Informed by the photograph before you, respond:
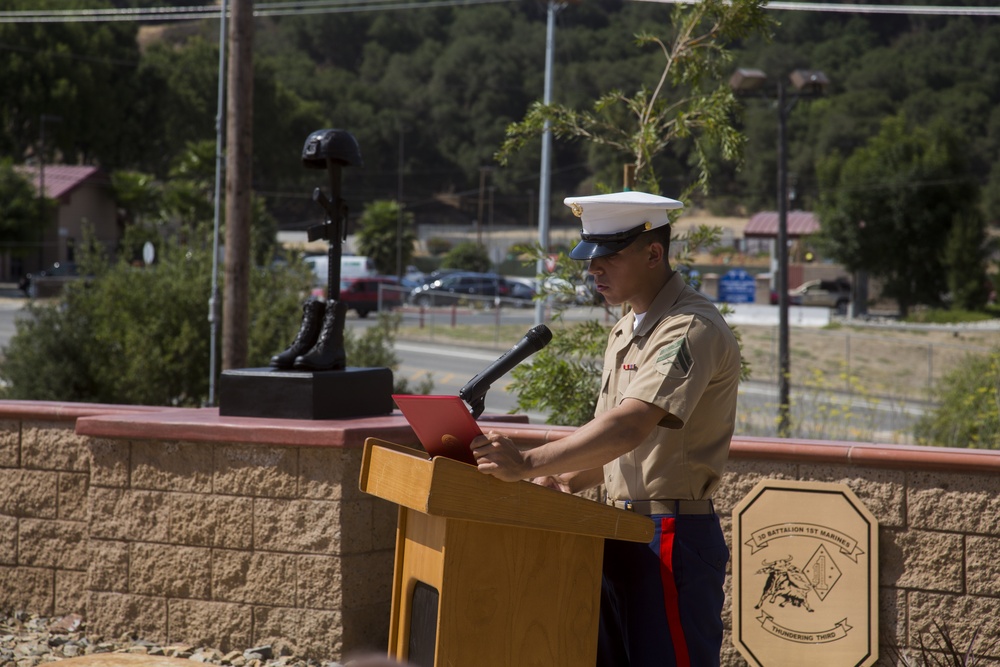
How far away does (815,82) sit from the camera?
20312 millimetres

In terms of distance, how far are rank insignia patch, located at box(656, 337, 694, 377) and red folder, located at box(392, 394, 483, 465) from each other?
529 millimetres

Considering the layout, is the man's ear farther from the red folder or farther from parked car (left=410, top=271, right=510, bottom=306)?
parked car (left=410, top=271, right=510, bottom=306)

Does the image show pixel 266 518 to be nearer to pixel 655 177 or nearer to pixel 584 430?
pixel 584 430

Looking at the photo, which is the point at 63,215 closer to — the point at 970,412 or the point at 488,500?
the point at 970,412

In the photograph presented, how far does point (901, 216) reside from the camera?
170ft

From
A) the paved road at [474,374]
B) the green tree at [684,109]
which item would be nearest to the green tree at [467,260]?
the paved road at [474,374]

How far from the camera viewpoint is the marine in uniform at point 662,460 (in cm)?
316

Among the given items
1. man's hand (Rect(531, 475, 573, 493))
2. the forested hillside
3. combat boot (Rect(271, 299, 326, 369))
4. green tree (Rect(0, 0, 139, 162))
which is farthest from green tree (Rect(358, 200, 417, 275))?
man's hand (Rect(531, 475, 573, 493))

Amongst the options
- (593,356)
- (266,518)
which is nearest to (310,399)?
(266,518)

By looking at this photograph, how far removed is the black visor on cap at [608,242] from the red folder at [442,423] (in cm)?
60

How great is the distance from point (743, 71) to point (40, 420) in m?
13.2

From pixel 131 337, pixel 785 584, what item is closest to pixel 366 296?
pixel 131 337

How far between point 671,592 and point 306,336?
10.4 ft

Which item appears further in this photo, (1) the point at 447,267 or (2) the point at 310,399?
(1) the point at 447,267
